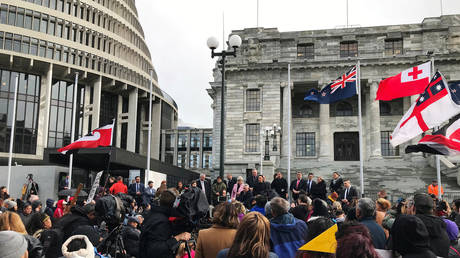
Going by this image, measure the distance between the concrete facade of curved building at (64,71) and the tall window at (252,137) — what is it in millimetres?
16293

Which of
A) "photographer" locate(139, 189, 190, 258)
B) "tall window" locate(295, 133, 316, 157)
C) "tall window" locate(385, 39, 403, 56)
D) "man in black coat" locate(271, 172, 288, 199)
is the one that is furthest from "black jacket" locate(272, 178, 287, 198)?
"tall window" locate(385, 39, 403, 56)

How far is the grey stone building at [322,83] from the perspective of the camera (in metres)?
41.9

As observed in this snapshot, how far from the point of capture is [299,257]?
419 cm

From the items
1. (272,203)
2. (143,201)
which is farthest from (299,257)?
(143,201)

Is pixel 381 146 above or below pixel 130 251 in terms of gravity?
above

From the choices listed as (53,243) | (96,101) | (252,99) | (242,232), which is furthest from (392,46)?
(242,232)

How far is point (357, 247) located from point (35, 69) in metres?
52.6

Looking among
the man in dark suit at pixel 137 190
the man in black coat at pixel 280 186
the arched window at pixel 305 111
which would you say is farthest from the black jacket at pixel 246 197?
the arched window at pixel 305 111

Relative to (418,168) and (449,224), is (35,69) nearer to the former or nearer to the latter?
(418,168)

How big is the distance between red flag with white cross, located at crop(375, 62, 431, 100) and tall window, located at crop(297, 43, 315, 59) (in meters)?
27.9

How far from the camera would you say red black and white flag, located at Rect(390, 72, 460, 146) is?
12867 mm

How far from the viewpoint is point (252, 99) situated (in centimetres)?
4384

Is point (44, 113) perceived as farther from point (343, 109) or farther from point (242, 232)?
point (242, 232)

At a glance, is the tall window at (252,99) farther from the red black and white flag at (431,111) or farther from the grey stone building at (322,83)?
the red black and white flag at (431,111)
